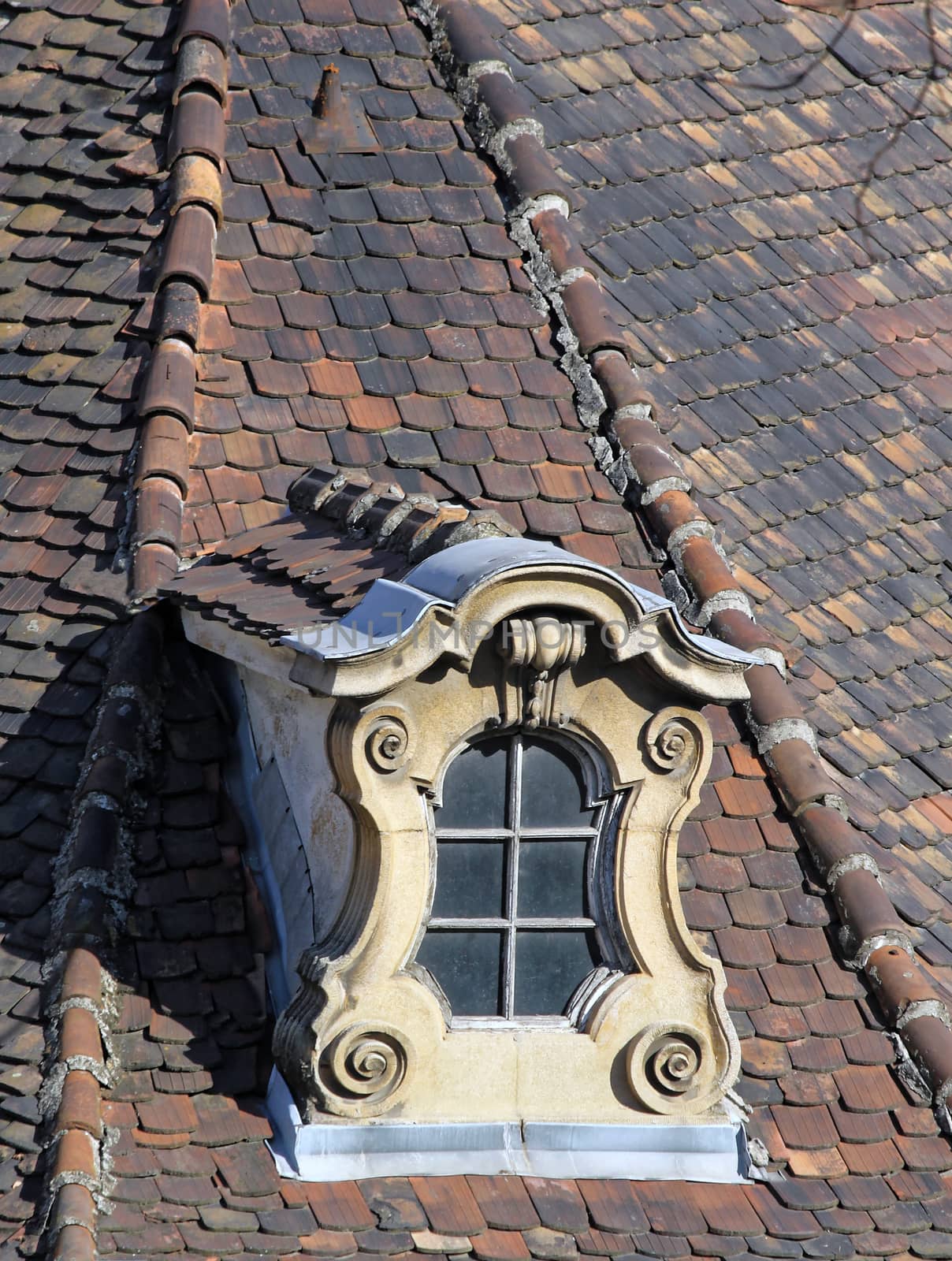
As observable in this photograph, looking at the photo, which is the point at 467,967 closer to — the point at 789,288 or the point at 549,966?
the point at 549,966

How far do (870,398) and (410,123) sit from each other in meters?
2.65

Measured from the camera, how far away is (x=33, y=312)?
7523mm

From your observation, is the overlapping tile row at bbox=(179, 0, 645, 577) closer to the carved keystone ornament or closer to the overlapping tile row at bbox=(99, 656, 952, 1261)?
the overlapping tile row at bbox=(99, 656, 952, 1261)

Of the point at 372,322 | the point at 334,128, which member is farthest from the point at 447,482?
the point at 334,128

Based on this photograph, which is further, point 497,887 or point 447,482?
point 447,482

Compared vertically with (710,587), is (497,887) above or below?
below

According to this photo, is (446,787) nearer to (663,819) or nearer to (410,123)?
(663,819)

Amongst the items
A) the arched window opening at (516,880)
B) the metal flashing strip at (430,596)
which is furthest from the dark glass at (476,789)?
the metal flashing strip at (430,596)

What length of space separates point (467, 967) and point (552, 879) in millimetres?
389

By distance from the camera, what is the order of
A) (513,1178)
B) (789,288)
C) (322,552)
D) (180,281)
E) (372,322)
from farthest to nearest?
(789,288), (372,322), (180,281), (322,552), (513,1178)

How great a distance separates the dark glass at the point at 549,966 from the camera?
5.93 metres

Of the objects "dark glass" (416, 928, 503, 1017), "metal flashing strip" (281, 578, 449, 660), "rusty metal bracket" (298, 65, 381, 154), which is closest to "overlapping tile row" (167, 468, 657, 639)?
"metal flashing strip" (281, 578, 449, 660)

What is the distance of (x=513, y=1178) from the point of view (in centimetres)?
580

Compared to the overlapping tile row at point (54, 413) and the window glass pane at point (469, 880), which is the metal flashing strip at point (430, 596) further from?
the overlapping tile row at point (54, 413)
